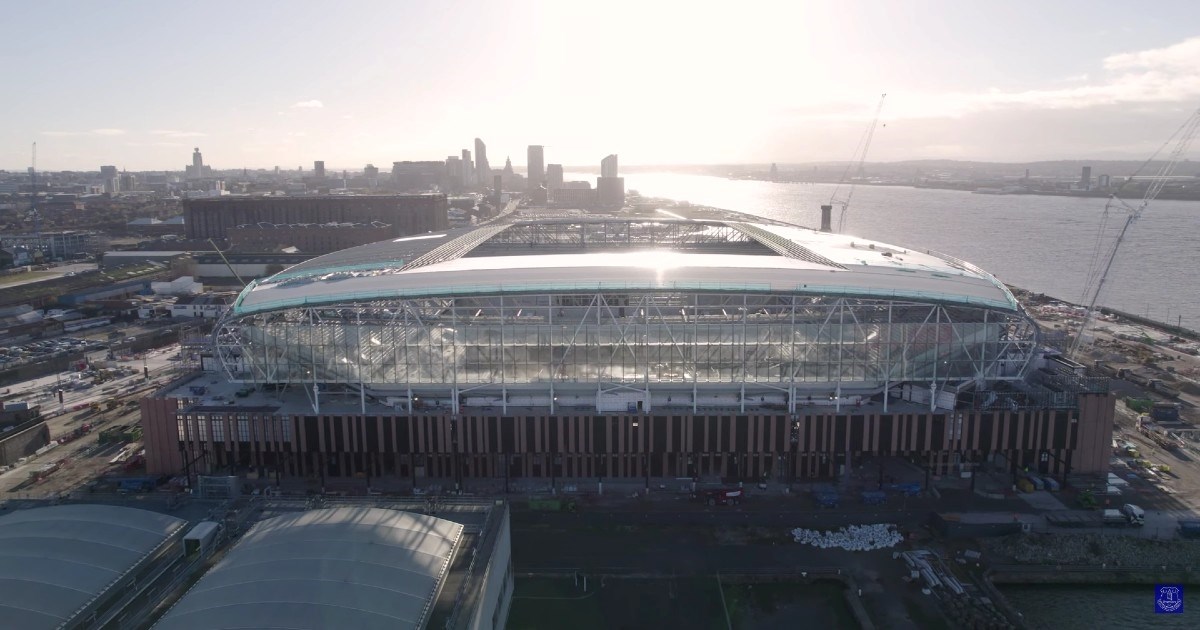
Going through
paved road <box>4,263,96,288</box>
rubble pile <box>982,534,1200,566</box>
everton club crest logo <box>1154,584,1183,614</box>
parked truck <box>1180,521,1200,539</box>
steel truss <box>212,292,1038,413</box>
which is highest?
steel truss <box>212,292,1038,413</box>

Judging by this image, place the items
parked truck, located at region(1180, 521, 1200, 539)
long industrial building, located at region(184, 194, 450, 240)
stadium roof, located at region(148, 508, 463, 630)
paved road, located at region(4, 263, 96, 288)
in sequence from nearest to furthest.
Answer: stadium roof, located at region(148, 508, 463, 630)
parked truck, located at region(1180, 521, 1200, 539)
paved road, located at region(4, 263, 96, 288)
long industrial building, located at region(184, 194, 450, 240)

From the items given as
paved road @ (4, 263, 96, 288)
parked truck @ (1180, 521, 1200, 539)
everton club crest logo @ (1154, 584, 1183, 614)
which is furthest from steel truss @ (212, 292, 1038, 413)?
paved road @ (4, 263, 96, 288)

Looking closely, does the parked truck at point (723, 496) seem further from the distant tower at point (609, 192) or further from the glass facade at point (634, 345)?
the distant tower at point (609, 192)

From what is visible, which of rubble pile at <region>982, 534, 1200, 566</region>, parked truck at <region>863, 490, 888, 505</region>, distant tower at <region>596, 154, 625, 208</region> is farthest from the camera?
distant tower at <region>596, 154, 625, 208</region>

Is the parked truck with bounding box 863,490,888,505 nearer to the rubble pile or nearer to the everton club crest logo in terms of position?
the rubble pile

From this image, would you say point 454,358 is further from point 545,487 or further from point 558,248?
point 558,248

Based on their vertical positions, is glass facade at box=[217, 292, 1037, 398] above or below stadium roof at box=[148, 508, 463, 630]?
above

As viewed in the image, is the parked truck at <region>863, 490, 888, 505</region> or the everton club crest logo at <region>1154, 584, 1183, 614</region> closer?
the everton club crest logo at <region>1154, 584, 1183, 614</region>

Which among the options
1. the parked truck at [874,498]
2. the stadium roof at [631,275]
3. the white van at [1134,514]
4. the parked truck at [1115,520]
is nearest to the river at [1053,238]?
the stadium roof at [631,275]
